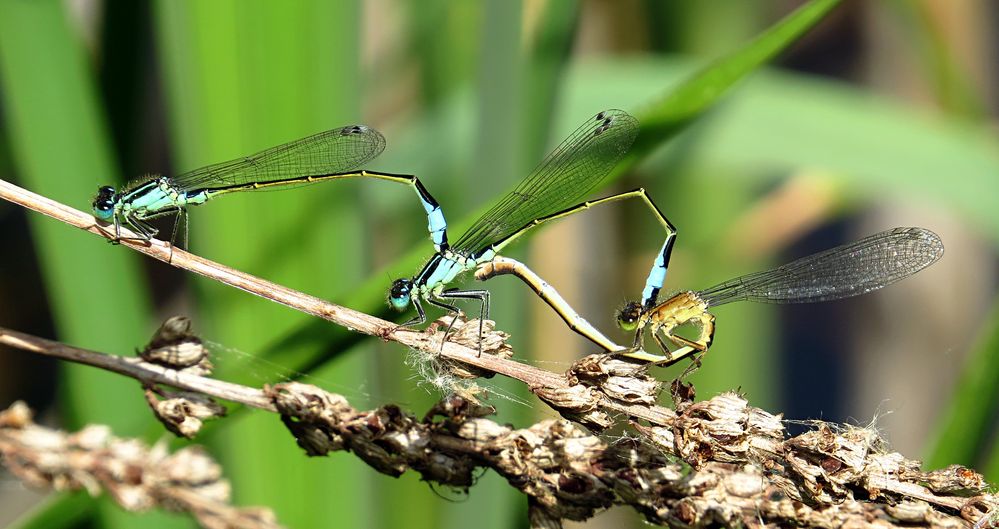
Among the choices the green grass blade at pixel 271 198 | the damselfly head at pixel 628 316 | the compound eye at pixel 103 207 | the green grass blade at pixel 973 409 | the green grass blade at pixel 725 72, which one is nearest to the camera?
the green grass blade at pixel 725 72

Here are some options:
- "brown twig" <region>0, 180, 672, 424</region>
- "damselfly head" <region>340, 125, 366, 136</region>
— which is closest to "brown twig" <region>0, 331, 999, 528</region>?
"brown twig" <region>0, 180, 672, 424</region>

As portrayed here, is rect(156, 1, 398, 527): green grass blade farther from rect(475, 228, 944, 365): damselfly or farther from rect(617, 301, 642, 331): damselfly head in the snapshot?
rect(475, 228, 944, 365): damselfly

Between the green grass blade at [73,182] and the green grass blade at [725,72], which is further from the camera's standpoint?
the green grass blade at [73,182]

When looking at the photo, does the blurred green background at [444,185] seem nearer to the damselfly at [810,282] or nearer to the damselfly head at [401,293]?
the damselfly head at [401,293]

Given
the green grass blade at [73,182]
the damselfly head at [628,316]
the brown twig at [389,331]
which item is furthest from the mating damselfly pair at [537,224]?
the brown twig at [389,331]

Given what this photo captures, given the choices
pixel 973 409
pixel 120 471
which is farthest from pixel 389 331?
pixel 973 409

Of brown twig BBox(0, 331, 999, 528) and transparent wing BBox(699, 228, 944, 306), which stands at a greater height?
transparent wing BBox(699, 228, 944, 306)
